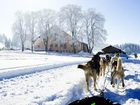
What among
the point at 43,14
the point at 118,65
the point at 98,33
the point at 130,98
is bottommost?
the point at 130,98

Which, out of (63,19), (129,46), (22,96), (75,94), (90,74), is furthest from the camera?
(129,46)

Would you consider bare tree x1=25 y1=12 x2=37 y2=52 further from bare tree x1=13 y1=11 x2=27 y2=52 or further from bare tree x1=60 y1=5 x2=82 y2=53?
bare tree x1=60 y1=5 x2=82 y2=53

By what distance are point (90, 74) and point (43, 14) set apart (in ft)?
226

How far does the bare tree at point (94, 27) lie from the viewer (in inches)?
3063

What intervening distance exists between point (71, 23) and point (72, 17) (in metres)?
1.57

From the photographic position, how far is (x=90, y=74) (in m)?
13.5

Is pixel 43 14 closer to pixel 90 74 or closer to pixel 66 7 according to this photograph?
pixel 66 7

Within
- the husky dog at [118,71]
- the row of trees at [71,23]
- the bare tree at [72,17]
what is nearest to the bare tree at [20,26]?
the row of trees at [71,23]

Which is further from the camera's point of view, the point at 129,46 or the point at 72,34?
the point at 129,46

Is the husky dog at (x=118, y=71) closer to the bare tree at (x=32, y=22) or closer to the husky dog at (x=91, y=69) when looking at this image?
the husky dog at (x=91, y=69)

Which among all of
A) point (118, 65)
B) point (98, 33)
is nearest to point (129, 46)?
point (98, 33)

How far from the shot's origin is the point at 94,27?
78.3 m

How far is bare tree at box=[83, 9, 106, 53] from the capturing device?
7781 cm

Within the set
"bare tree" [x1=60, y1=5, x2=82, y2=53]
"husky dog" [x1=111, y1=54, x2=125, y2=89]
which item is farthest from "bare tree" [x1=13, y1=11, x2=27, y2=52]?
"husky dog" [x1=111, y1=54, x2=125, y2=89]
